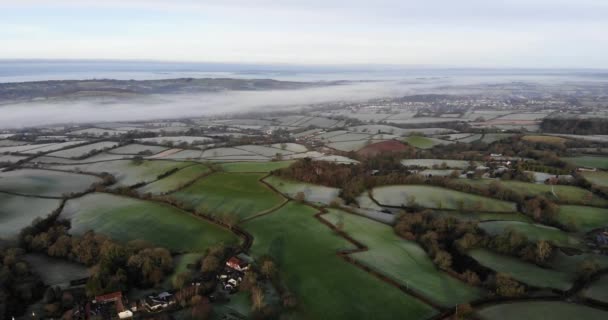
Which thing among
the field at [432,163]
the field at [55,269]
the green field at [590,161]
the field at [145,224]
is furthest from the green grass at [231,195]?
the green field at [590,161]

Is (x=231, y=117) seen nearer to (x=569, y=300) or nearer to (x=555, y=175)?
(x=555, y=175)

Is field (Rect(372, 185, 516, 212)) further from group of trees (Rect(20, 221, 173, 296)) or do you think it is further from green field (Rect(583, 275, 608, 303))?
group of trees (Rect(20, 221, 173, 296))

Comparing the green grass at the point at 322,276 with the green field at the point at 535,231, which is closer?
the green grass at the point at 322,276

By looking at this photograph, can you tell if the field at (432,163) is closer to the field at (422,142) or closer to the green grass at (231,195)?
the field at (422,142)

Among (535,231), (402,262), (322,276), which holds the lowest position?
(402,262)

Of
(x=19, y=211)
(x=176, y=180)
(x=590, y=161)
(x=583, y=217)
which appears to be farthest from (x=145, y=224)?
(x=590, y=161)

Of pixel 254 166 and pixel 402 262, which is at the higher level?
pixel 254 166

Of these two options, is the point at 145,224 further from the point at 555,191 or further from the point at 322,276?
the point at 555,191

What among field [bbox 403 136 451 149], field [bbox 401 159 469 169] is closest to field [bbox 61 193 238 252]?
field [bbox 401 159 469 169]
